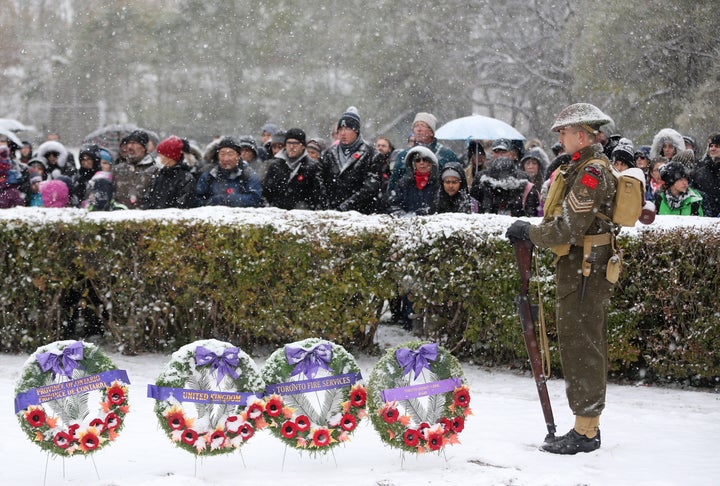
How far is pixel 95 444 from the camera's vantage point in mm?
5109

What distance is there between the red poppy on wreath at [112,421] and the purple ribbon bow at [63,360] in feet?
1.00

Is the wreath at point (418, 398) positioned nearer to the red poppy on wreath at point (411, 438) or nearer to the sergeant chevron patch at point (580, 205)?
the red poppy on wreath at point (411, 438)

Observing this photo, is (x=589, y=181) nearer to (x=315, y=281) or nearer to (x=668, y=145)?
(x=315, y=281)

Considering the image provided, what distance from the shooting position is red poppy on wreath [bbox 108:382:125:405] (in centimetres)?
521

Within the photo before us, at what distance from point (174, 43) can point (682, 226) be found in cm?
2664

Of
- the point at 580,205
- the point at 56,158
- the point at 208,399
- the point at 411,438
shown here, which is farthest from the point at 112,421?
the point at 56,158

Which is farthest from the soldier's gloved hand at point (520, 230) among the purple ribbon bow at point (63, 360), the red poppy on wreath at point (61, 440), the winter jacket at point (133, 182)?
the winter jacket at point (133, 182)

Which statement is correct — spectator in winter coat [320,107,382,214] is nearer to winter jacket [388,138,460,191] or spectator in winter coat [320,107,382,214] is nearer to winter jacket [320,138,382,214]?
winter jacket [320,138,382,214]

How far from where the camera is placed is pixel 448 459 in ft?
17.8

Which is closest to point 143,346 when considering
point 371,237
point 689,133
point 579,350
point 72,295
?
point 72,295

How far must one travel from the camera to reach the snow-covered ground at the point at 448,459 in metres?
5.08

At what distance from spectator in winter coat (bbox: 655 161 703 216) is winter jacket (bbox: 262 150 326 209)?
11.1 feet

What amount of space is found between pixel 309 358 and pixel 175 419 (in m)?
0.80

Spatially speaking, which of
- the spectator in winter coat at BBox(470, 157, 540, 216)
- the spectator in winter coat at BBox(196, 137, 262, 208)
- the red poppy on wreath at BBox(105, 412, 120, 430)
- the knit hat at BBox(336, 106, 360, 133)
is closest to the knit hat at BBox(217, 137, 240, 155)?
the spectator in winter coat at BBox(196, 137, 262, 208)
